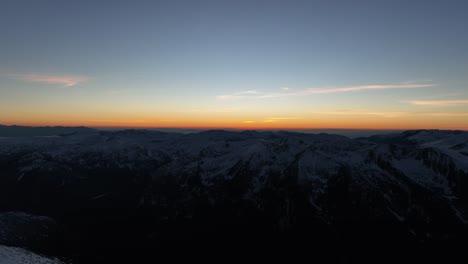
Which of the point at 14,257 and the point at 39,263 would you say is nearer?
the point at 14,257
